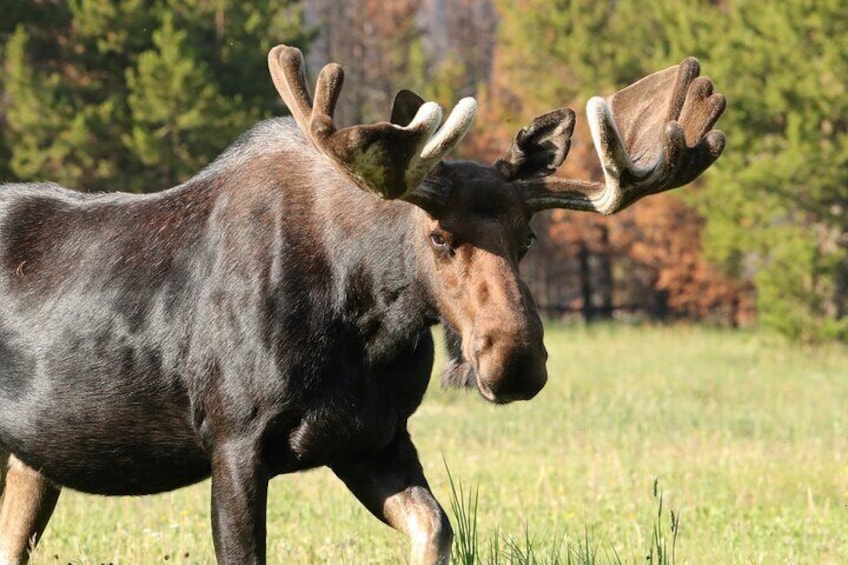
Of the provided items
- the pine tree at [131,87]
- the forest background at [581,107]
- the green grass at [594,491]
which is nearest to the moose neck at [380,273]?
the green grass at [594,491]

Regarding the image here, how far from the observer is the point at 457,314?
517cm

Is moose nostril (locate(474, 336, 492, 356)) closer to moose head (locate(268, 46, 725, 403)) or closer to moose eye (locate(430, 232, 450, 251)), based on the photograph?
moose head (locate(268, 46, 725, 403))

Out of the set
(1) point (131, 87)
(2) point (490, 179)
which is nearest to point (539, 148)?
(2) point (490, 179)

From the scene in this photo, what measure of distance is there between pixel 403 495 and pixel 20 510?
6.50 feet

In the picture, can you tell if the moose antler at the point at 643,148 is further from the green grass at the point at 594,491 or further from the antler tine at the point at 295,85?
the green grass at the point at 594,491

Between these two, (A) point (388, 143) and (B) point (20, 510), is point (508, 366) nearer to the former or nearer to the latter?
(A) point (388, 143)

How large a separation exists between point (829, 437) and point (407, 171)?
31.6ft

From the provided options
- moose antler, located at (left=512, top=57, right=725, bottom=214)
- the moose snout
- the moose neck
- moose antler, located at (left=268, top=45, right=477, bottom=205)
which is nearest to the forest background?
moose antler, located at (left=512, top=57, right=725, bottom=214)

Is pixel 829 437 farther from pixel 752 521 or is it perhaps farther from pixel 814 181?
pixel 814 181

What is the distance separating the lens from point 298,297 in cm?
558

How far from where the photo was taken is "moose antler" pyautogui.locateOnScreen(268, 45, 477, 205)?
488cm

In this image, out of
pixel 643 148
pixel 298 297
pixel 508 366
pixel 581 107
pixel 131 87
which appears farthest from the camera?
pixel 581 107

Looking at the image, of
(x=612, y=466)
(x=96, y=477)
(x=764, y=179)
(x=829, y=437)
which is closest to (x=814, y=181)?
(x=764, y=179)

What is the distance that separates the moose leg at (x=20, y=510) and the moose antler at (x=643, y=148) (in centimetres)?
279
